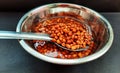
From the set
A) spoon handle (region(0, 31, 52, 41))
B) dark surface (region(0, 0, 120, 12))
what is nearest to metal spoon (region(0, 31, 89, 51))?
spoon handle (region(0, 31, 52, 41))

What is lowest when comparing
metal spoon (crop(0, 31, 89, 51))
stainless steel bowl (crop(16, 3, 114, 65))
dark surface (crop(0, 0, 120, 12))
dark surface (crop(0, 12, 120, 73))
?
dark surface (crop(0, 12, 120, 73))

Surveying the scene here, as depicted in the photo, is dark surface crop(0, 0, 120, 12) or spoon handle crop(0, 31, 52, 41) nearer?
spoon handle crop(0, 31, 52, 41)

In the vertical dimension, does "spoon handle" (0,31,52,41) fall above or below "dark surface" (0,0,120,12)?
below

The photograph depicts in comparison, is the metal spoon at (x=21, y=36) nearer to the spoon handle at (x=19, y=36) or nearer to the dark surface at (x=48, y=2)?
the spoon handle at (x=19, y=36)

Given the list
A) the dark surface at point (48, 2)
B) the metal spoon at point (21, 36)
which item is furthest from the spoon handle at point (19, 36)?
the dark surface at point (48, 2)

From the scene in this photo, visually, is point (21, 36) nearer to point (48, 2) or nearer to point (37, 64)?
point (37, 64)

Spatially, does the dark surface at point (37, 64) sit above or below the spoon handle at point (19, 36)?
below

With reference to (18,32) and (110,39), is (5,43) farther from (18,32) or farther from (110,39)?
(110,39)

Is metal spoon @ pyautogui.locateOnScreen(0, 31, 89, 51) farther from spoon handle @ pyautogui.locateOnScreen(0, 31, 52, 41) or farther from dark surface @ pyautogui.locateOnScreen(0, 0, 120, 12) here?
dark surface @ pyautogui.locateOnScreen(0, 0, 120, 12)

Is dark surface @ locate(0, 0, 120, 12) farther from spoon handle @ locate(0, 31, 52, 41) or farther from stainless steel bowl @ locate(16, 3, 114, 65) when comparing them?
spoon handle @ locate(0, 31, 52, 41)

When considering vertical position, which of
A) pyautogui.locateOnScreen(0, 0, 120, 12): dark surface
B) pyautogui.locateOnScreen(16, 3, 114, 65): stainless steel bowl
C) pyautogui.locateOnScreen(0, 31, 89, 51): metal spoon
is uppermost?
pyautogui.locateOnScreen(0, 0, 120, 12): dark surface
